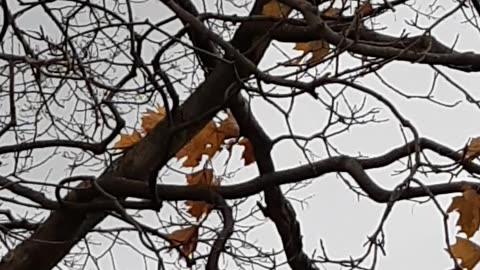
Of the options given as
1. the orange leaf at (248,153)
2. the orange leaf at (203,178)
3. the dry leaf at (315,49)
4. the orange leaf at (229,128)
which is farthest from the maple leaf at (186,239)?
the dry leaf at (315,49)

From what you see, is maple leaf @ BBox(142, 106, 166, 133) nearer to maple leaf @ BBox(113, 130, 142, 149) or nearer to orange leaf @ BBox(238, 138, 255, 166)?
maple leaf @ BBox(113, 130, 142, 149)

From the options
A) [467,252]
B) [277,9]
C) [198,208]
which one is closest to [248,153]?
[198,208]

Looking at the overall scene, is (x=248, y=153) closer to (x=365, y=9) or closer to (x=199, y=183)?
(x=199, y=183)

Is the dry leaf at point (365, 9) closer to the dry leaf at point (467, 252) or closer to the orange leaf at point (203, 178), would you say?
the dry leaf at point (467, 252)

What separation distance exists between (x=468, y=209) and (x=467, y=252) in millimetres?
209

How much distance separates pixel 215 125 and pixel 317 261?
0.81m

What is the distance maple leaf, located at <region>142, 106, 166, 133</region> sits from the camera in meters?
3.38

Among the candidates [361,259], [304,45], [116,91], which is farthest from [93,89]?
[361,259]

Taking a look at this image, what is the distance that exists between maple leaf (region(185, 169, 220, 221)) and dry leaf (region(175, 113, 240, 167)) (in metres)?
0.08

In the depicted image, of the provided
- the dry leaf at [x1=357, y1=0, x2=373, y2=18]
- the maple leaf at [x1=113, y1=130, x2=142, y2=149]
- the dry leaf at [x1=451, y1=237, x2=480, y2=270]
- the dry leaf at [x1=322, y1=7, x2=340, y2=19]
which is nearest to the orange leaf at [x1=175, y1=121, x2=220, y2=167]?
the maple leaf at [x1=113, y1=130, x2=142, y2=149]

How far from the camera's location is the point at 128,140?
354cm

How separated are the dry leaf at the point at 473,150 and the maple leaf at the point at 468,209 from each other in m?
0.10

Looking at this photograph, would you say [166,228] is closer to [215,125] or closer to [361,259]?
[215,125]

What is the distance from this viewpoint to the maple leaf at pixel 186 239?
9.89 feet
